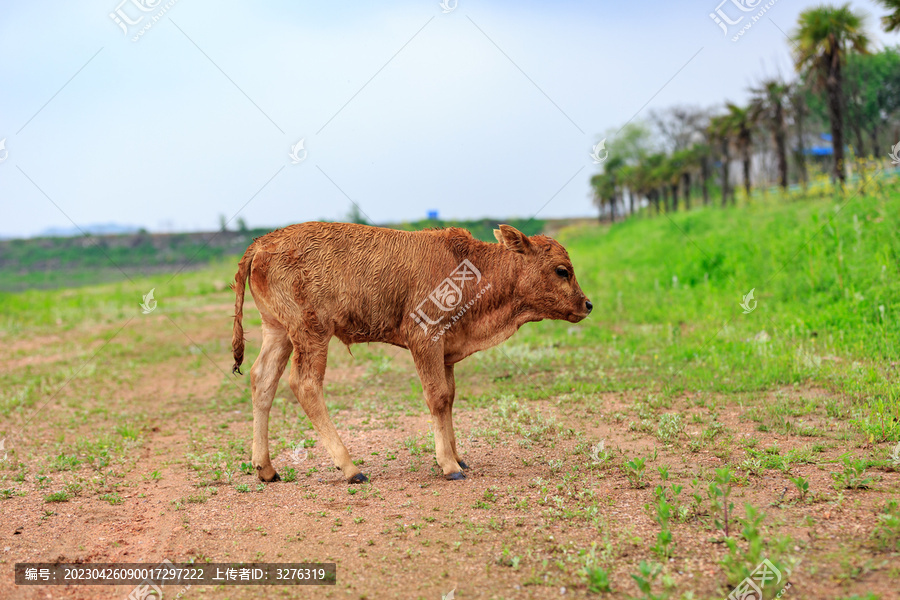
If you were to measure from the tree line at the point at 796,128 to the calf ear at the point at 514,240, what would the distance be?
41.6 feet

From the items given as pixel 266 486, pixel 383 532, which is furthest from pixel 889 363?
pixel 266 486

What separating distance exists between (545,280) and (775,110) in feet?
111

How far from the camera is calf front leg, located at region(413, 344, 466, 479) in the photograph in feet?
21.3

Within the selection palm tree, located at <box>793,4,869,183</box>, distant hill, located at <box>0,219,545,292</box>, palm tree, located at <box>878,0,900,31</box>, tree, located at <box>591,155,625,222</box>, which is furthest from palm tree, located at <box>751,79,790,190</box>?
tree, located at <box>591,155,625,222</box>

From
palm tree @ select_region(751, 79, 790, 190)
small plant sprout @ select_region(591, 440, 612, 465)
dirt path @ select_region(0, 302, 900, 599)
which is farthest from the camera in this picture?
palm tree @ select_region(751, 79, 790, 190)

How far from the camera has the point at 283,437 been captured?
8195 millimetres

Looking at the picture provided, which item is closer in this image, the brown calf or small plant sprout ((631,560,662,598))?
small plant sprout ((631,560,662,598))

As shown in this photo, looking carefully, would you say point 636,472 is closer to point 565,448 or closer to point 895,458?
point 565,448

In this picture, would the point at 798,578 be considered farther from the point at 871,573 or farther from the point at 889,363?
the point at 889,363

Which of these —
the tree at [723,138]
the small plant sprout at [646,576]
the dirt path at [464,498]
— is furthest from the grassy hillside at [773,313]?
the tree at [723,138]

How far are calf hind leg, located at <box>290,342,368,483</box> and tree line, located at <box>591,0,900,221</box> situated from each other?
1466 cm

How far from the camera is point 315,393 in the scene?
650cm

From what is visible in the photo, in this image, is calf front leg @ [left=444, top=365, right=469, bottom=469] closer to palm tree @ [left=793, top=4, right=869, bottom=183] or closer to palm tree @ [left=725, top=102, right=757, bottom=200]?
palm tree @ [left=793, top=4, right=869, bottom=183]

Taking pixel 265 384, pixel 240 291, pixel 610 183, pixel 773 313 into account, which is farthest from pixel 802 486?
pixel 610 183
